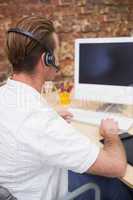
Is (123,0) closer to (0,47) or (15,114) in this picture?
(0,47)

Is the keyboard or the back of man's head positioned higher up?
the back of man's head

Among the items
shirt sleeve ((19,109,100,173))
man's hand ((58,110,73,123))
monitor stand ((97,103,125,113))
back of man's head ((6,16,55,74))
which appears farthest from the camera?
monitor stand ((97,103,125,113))

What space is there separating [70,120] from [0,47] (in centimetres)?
120

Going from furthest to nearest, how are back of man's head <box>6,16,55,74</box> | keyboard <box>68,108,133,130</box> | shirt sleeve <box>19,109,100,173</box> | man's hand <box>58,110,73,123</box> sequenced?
man's hand <box>58,110,73,123</box> → keyboard <box>68,108,133,130</box> → back of man's head <box>6,16,55,74</box> → shirt sleeve <box>19,109,100,173</box>

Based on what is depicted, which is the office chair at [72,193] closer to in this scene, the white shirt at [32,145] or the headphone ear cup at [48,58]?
the white shirt at [32,145]

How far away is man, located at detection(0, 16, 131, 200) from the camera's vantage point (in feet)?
3.40

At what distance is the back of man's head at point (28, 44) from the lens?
3.70ft

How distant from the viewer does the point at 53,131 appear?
1032mm

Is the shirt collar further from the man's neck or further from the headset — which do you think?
the headset

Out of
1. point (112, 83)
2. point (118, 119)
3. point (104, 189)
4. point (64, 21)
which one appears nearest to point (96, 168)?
point (104, 189)

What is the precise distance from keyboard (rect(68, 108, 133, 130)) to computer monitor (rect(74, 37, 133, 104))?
0.09 meters

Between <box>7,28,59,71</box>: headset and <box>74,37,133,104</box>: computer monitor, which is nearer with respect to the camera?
<box>7,28,59,71</box>: headset

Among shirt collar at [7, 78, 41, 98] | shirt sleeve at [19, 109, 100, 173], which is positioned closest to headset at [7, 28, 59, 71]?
shirt collar at [7, 78, 41, 98]

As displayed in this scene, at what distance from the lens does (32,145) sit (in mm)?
1027
